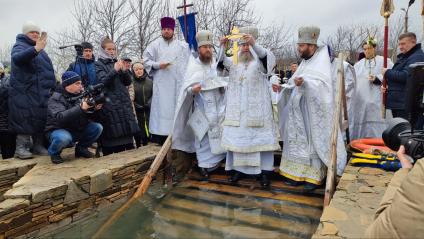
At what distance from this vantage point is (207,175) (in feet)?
17.7

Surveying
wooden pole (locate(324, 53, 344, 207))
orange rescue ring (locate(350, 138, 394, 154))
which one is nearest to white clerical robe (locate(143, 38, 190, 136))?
wooden pole (locate(324, 53, 344, 207))

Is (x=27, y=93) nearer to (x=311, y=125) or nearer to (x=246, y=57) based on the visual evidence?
(x=246, y=57)

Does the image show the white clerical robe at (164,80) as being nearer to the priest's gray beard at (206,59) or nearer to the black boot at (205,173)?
the priest's gray beard at (206,59)

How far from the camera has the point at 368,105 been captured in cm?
670

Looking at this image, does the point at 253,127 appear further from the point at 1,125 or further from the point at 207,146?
the point at 1,125

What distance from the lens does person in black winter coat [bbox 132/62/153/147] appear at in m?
6.63

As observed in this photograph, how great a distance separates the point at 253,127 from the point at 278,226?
58.2 inches

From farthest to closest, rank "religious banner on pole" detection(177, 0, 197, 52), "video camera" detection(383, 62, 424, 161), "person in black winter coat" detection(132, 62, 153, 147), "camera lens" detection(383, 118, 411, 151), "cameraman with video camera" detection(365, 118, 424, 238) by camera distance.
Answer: "religious banner on pole" detection(177, 0, 197, 52) → "person in black winter coat" detection(132, 62, 153, 147) → "camera lens" detection(383, 118, 411, 151) → "video camera" detection(383, 62, 424, 161) → "cameraman with video camera" detection(365, 118, 424, 238)

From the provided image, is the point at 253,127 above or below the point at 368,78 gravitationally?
below

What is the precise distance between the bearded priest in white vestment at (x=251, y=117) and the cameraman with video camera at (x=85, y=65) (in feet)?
7.62

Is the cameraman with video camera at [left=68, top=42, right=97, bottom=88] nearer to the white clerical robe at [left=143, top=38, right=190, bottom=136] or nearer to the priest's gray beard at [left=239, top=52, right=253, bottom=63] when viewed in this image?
the white clerical robe at [left=143, top=38, right=190, bottom=136]

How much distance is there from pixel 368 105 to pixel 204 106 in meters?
3.21

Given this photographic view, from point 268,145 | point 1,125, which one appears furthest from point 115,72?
point 268,145

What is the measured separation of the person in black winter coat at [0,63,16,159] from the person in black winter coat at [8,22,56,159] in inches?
16.1
